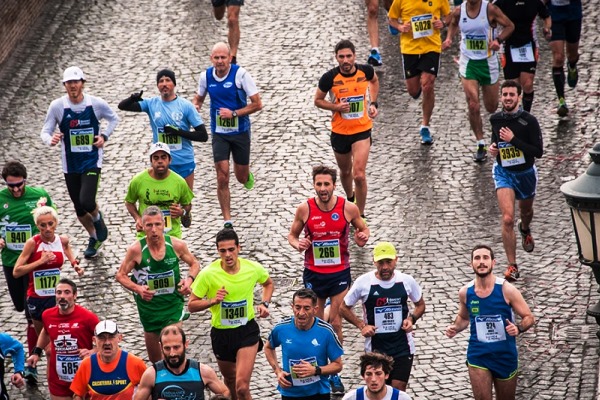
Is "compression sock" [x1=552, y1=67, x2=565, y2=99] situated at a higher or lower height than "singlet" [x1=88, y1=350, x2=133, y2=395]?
higher

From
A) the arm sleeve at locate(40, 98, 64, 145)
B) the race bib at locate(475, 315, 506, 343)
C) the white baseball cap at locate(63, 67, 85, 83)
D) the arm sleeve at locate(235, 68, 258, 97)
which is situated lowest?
the race bib at locate(475, 315, 506, 343)

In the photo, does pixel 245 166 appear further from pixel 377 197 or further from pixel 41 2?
pixel 41 2

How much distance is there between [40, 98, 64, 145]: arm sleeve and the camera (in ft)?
56.2

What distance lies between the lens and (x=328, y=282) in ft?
48.3

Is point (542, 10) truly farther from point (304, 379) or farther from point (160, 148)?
point (304, 379)

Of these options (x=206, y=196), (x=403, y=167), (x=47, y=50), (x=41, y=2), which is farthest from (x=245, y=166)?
(x=41, y=2)

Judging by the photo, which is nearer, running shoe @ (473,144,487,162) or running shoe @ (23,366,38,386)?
running shoe @ (23,366,38,386)

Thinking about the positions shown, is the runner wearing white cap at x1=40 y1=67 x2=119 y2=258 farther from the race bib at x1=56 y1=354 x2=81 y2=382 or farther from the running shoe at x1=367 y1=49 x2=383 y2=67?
the running shoe at x1=367 y1=49 x2=383 y2=67

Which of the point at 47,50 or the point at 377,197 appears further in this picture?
the point at 47,50

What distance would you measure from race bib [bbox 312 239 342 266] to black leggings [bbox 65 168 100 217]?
3.44 meters

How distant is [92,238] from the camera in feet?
57.3

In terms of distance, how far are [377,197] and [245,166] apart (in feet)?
5.30

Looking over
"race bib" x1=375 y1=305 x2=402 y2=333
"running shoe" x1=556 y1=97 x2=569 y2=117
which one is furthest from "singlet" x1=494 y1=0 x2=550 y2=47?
"race bib" x1=375 y1=305 x2=402 y2=333

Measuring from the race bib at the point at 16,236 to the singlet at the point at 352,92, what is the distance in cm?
378
